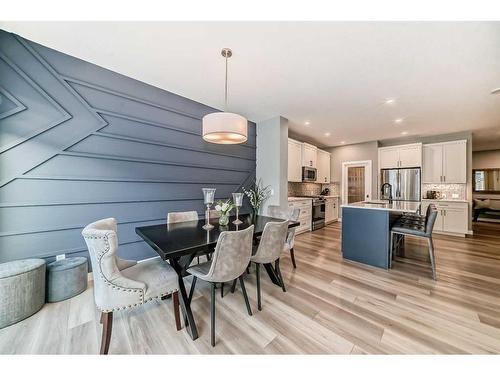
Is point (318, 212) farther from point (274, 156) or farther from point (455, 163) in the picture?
point (455, 163)

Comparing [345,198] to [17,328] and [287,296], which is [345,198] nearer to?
[287,296]

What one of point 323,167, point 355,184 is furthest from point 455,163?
point 323,167

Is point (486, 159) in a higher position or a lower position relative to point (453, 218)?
higher

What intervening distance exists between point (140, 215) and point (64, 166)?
102cm

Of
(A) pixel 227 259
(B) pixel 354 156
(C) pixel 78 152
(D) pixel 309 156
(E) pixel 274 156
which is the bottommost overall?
(A) pixel 227 259

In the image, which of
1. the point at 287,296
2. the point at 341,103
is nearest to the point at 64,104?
the point at 287,296

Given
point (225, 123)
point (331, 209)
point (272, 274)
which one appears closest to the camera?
point (225, 123)

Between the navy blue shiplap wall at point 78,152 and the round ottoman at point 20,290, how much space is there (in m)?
0.39

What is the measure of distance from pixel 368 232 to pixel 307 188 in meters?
3.29

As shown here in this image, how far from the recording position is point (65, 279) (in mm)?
1960

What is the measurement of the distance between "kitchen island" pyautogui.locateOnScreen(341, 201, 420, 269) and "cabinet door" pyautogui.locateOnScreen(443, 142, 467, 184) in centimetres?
322

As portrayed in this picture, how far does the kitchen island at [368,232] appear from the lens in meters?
2.72

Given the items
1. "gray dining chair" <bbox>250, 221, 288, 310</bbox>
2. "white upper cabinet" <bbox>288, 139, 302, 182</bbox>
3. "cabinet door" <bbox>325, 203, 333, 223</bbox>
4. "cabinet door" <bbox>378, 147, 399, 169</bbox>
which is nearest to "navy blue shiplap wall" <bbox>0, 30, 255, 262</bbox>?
"gray dining chair" <bbox>250, 221, 288, 310</bbox>

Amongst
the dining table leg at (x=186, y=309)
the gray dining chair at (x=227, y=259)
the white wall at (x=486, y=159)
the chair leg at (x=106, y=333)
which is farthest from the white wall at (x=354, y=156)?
the chair leg at (x=106, y=333)
